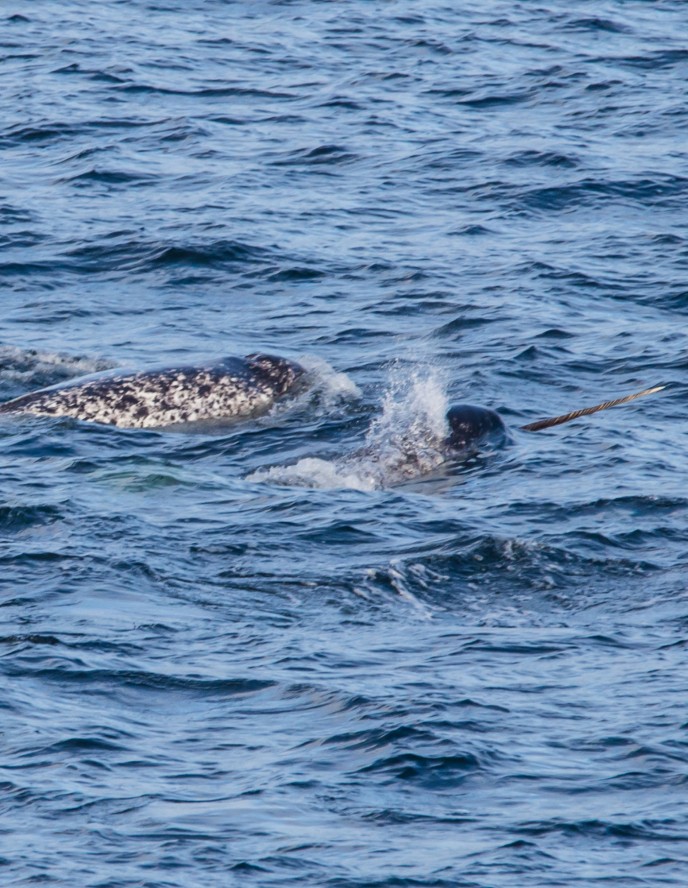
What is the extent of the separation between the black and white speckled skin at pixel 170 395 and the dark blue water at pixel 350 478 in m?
0.43

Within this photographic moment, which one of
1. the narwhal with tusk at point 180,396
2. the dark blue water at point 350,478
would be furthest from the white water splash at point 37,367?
the narwhal with tusk at point 180,396

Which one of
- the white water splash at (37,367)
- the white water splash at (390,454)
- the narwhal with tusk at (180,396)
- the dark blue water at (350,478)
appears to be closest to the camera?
the dark blue water at (350,478)

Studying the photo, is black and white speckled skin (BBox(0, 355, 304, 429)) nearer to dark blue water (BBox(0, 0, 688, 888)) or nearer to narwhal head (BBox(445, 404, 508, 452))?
dark blue water (BBox(0, 0, 688, 888))

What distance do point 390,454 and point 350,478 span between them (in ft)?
2.16

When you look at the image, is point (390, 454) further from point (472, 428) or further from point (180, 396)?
point (180, 396)

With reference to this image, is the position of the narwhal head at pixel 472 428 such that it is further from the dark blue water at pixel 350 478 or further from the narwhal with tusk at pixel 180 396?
the dark blue water at pixel 350 478

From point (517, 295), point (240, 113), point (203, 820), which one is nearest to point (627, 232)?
point (517, 295)

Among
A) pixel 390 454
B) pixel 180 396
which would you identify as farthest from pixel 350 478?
pixel 180 396

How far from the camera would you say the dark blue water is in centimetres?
1038

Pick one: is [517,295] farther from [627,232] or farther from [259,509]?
[259,509]

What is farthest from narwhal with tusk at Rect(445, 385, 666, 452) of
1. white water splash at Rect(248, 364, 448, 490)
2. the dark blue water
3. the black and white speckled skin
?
the black and white speckled skin

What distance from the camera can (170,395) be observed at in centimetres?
1864

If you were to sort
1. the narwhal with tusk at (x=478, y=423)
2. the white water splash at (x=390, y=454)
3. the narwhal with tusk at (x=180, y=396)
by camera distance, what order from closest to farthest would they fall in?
the white water splash at (x=390, y=454), the narwhal with tusk at (x=478, y=423), the narwhal with tusk at (x=180, y=396)

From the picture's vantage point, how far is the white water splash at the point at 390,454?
16453 millimetres
